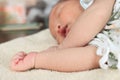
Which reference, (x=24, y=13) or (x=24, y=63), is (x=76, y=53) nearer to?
(x=24, y=63)

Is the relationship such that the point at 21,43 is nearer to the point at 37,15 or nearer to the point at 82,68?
the point at 82,68

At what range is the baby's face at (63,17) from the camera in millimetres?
1171

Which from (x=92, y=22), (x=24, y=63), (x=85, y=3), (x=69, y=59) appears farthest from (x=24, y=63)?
(x=85, y=3)

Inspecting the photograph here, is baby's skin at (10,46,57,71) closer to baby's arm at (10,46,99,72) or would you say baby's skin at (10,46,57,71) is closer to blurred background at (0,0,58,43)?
baby's arm at (10,46,99,72)

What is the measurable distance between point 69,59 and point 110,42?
13 cm

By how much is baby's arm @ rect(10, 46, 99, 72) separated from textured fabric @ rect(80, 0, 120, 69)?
Answer: 30mm

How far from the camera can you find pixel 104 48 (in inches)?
34.8

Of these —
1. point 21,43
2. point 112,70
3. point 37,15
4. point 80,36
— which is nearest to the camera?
point 112,70

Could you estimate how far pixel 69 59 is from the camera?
90cm

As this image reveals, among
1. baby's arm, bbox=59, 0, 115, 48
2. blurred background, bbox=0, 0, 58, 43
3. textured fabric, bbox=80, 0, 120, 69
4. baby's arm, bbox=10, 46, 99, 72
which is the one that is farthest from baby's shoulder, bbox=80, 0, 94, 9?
blurred background, bbox=0, 0, 58, 43

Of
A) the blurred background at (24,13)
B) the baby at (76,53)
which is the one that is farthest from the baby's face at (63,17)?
the blurred background at (24,13)

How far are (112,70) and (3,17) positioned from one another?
4.81 ft

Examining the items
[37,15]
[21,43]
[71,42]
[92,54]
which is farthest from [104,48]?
[37,15]

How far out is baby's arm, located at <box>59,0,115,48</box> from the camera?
0.97 meters
